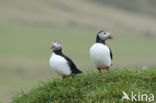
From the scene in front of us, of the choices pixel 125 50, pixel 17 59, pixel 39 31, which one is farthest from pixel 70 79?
pixel 39 31

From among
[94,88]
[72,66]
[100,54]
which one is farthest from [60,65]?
[94,88]

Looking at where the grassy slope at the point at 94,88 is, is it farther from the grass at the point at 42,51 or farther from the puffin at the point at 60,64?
the grass at the point at 42,51

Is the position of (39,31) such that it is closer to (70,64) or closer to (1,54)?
(1,54)

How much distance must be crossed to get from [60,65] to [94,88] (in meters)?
1.45

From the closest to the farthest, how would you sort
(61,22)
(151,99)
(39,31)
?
1. (151,99)
2. (39,31)
3. (61,22)

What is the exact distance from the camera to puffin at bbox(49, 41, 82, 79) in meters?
12.8

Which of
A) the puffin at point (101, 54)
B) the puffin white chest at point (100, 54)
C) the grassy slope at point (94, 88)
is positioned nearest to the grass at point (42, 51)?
the puffin at point (101, 54)

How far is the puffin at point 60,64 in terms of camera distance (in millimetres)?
12766

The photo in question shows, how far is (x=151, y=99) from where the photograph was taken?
10.6 m

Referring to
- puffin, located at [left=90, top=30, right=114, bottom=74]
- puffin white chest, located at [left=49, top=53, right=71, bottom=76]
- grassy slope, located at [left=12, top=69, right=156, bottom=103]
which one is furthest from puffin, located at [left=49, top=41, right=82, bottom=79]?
puffin, located at [left=90, top=30, right=114, bottom=74]

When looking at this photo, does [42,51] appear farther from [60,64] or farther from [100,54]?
[100,54]

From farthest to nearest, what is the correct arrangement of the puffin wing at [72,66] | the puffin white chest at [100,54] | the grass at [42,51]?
the grass at [42,51] < the puffin wing at [72,66] < the puffin white chest at [100,54]

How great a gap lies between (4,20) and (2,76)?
7669cm

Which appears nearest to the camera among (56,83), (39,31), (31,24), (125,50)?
(56,83)
